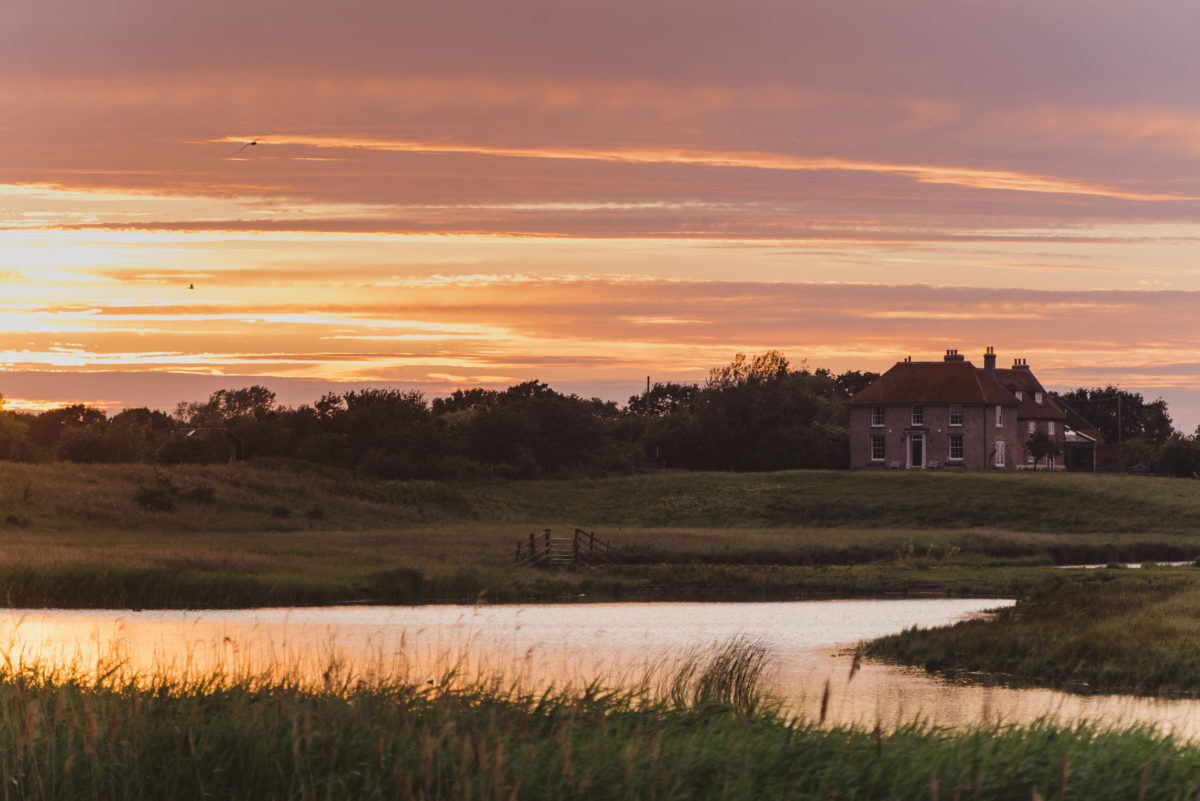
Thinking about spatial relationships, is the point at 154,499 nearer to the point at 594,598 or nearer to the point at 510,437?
the point at 594,598

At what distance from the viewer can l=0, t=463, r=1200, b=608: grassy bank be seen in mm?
45688

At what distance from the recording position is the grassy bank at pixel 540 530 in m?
45.7

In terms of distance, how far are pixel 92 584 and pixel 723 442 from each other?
8242cm

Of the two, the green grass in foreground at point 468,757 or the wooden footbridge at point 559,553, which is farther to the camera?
the wooden footbridge at point 559,553

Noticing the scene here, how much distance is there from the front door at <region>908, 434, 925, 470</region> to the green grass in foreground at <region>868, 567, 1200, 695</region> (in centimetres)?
7143

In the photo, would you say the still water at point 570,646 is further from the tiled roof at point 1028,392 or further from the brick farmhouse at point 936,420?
the tiled roof at point 1028,392

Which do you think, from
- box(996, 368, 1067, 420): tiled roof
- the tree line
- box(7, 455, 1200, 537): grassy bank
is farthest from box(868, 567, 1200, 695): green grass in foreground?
box(996, 368, 1067, 420): tiled roof

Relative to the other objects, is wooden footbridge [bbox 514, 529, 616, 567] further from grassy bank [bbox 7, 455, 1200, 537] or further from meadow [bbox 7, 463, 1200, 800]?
grassy bank [bbox 7, 455, 1200, 537]

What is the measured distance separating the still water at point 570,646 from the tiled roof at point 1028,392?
75944mm

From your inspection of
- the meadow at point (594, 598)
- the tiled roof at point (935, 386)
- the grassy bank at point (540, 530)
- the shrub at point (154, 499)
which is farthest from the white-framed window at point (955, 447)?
the shrub at point (154, 499)

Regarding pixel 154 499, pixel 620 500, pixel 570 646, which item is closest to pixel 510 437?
pixel 620 500

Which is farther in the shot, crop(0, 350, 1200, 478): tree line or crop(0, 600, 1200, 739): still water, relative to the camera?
crop(0, 350, 1200, 478): tree line

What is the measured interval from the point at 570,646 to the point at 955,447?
8445 centimetres

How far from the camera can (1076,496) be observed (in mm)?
87188
